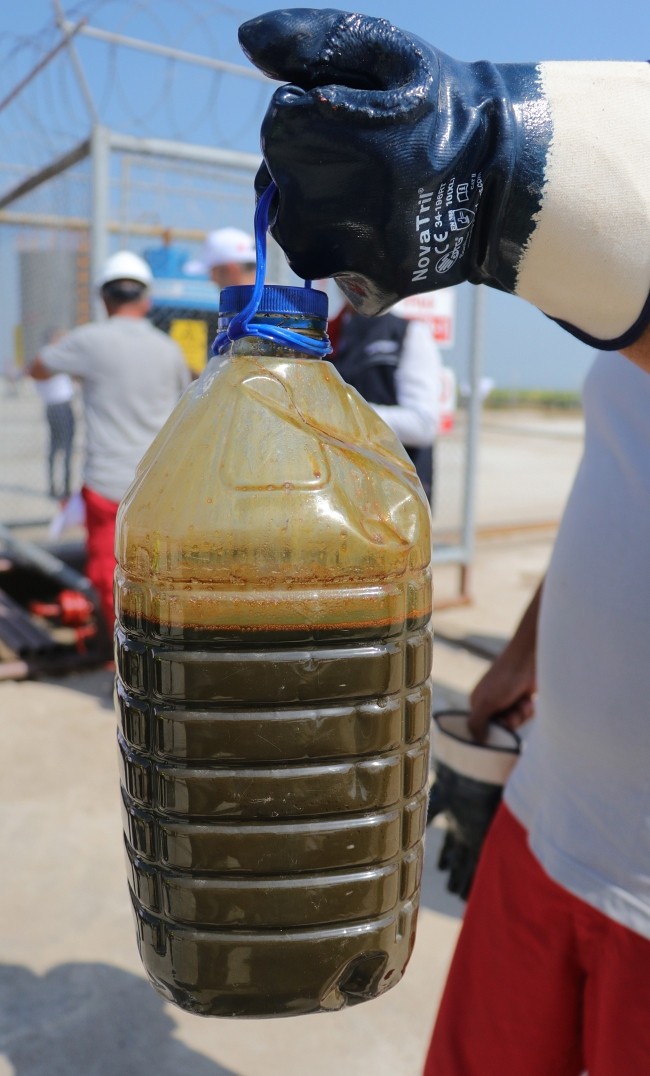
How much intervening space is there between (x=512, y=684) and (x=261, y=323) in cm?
122

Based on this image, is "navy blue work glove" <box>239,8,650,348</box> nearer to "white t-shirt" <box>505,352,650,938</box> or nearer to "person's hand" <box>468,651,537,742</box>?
"white t-shirt" <box>505,352,650,938</box>

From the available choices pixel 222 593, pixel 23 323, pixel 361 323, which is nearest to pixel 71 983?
pixel 222 593

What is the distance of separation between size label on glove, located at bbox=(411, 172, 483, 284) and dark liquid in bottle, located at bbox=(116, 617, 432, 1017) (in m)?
0.44

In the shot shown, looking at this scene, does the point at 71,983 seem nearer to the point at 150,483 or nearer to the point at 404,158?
the point at 150,483

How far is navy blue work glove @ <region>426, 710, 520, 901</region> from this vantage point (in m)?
2.00

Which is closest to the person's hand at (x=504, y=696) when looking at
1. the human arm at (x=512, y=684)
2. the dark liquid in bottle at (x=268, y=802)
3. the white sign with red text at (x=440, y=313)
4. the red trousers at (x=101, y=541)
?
the human arm at (x=512, y=684)

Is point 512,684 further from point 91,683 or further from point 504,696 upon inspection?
point 91,683

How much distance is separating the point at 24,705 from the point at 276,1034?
276 cm

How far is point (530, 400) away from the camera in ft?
171

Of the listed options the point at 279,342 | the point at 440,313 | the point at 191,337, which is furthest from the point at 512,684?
the point at 440,313

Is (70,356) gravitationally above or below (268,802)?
below

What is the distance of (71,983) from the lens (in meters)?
2.87

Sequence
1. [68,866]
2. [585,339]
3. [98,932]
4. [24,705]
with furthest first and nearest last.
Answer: [24,705]
[68,866]
[98,932]
[585,339]

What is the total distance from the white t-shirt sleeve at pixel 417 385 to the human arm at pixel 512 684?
1.95 m
